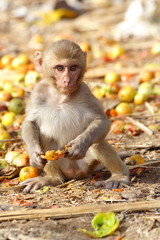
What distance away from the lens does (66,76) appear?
21.8ft

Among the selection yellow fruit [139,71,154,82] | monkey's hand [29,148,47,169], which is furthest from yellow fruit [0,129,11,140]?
yellow fruit [139,71,154,82]

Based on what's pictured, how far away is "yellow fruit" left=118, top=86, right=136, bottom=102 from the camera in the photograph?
1083cm

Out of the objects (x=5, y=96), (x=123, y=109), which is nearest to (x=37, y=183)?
(x=123, y=109)

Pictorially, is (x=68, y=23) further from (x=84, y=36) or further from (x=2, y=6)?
(x=2, y=6)

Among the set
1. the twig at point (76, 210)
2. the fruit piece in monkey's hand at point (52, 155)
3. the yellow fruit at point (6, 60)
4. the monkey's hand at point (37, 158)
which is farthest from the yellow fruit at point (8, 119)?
the twig at point (76, 210)

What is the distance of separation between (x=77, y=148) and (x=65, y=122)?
2.02ft

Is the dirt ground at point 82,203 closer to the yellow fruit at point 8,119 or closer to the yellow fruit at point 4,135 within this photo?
the yellow fruit at point 4,135

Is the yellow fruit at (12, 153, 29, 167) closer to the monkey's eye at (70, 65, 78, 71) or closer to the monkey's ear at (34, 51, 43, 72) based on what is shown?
the monkey's ear at (34, 51, 43, 72)

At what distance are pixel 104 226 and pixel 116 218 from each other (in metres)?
0.22

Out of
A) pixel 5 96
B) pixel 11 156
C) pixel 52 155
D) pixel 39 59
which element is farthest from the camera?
pixel 5 96

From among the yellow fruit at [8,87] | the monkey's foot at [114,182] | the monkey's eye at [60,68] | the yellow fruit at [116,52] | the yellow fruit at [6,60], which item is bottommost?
the monkey's foot at [114,182]

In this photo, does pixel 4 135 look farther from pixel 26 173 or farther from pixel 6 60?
pixel 6 60

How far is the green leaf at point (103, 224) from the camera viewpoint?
208 inches

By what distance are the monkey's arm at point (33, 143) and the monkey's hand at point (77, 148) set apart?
386mm
